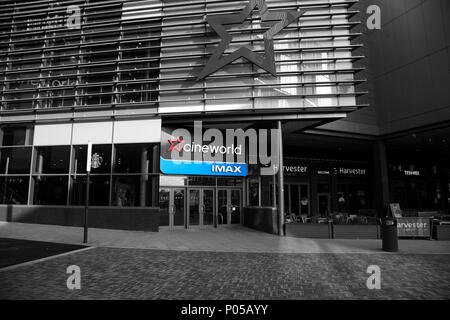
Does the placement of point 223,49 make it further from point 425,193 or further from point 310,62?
point 425,193

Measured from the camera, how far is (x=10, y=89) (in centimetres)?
1622

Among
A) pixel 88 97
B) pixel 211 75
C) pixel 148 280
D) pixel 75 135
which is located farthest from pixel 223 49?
pixel 148 280

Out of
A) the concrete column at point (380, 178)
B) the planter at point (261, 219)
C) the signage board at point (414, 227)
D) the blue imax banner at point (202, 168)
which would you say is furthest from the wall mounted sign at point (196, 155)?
the concrete column at point (380, 178)

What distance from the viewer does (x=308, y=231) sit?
12.6m

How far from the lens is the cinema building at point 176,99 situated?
46.5 feet

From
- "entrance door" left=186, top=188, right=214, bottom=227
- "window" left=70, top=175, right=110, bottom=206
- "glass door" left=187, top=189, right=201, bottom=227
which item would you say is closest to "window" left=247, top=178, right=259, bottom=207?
"entrance door" left=186, top=188, right=214, bottom=227

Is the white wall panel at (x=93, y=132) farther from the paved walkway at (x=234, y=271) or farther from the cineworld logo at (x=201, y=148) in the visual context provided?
the paved walkway at (x=234, y=271)

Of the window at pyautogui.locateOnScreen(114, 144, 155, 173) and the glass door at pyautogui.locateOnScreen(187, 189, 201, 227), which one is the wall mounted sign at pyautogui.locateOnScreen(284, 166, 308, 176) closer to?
the glass door at pyautogui.locateOnScreen(187, 189, 201, 227)

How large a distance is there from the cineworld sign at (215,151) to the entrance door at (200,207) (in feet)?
3.64

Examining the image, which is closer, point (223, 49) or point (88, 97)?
point (223, 49)

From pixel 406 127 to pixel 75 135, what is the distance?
62.5 ft

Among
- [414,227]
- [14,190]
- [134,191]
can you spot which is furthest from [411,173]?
[14,190]

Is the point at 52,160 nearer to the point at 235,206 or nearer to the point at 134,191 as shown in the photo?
the point at 134,191

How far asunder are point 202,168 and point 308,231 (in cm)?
641
